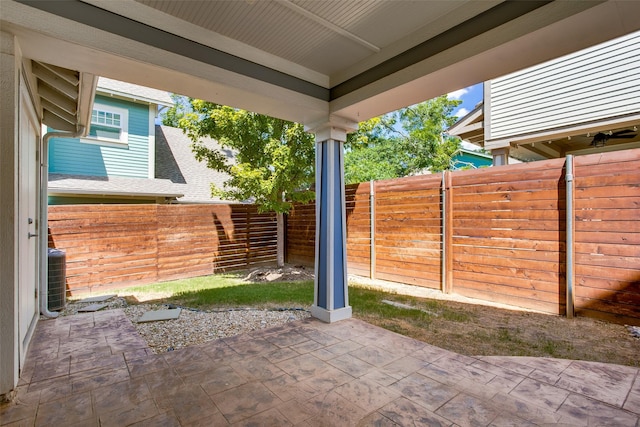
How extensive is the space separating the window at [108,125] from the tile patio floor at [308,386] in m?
5.93

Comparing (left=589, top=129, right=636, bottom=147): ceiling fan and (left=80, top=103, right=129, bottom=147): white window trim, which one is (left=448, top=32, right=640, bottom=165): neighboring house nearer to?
(left=589, top=129, right=636, bottom=147): ceiling fan

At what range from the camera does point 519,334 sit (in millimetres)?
3396

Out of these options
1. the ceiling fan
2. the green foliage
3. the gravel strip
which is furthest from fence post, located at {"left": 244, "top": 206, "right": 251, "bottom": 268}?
the ceiling fan

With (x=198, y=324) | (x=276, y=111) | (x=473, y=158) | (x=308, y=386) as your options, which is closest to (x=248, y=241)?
(x=198, y=324)

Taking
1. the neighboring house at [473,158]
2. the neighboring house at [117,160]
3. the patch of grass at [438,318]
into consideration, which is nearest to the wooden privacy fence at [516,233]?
the patch of grass at [438,318]

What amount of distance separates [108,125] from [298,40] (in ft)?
22.9

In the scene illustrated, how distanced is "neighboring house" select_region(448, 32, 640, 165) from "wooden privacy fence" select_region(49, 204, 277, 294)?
213 inches

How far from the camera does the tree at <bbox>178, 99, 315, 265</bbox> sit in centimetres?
600

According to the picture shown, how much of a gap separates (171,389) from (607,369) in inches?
129

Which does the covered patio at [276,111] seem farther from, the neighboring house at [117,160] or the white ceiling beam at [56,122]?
the neighboring house at [117,160]

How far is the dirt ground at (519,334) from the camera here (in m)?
2.93

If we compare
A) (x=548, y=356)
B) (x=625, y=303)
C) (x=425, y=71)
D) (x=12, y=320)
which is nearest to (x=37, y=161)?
(x=12, y=320)

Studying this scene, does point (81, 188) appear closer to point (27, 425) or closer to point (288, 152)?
point (288, 152)

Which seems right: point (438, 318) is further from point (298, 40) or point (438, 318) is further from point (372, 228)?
point (298, 40)
